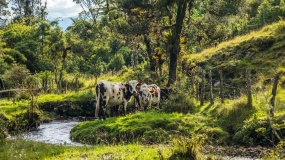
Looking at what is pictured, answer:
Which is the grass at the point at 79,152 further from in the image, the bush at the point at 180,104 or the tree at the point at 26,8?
the tree at the point at 26,8

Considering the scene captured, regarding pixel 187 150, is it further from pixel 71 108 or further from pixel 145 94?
pixel 71 108

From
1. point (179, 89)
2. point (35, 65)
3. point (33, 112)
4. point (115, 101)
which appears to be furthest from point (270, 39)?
point (35, 65)

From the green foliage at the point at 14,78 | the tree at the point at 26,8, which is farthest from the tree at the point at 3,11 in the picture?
the green foliage at the point at 14,78

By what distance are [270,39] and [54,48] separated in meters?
16.4

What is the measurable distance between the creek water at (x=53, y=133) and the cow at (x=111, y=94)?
1802mm

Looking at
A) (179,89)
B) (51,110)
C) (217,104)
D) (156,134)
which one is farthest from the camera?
(51,110)

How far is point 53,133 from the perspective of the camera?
15.8 m

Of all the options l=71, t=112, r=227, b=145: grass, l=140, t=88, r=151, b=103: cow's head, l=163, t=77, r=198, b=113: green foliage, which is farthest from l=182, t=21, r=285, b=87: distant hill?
l=71, t=112, r=227, b=145: grass

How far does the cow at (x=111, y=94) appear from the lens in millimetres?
16734

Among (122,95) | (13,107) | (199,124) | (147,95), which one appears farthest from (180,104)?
(13,107)

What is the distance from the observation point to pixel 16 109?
60.9 ft

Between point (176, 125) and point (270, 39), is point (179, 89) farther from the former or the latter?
point (270, 39)

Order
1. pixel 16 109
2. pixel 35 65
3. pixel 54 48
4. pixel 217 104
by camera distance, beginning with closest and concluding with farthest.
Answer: pixel 217 104, pixel 16 109, pixel 54 48, pixel 35 65

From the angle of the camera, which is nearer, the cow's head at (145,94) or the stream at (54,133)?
the stream at (54,133)
